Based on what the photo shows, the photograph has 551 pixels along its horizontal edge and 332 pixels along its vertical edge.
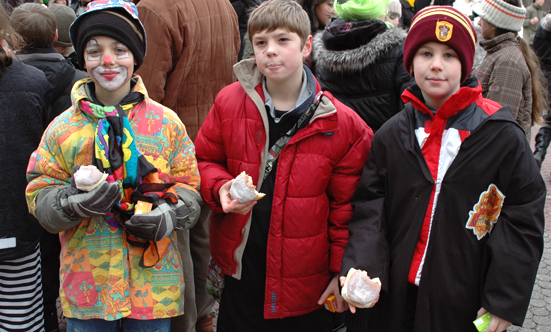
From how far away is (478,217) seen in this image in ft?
6.46

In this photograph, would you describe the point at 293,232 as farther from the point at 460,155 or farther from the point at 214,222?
the point at 460,155

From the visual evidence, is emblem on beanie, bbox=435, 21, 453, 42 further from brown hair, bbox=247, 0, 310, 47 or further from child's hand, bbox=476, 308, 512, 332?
child's hand, bbox=476, 308, 512, 332

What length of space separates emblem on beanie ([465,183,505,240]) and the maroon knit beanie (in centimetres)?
55

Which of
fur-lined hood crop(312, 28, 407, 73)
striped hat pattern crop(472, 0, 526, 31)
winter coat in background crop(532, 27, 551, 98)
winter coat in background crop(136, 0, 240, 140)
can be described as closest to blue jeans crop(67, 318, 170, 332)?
winter coat in background crop(136, 0, 240, 140)

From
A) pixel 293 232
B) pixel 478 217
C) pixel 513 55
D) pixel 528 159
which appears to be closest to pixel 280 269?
pixel 293 232

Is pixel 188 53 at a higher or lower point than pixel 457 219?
higher

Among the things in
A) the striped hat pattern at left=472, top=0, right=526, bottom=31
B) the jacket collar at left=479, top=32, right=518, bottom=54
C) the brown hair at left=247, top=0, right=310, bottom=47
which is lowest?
the jacket collar at left=479, top=32, right=518, bottom=54

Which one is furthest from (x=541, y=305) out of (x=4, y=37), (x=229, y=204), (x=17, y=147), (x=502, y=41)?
(x=4, y=37)

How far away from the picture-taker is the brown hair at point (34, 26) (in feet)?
10.1

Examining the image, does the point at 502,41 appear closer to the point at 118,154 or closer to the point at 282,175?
the point at 282,175

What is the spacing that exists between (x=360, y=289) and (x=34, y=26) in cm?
261

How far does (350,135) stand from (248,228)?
668mm

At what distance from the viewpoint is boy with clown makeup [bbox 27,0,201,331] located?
2.10 m

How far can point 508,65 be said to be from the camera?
12.3 ft
